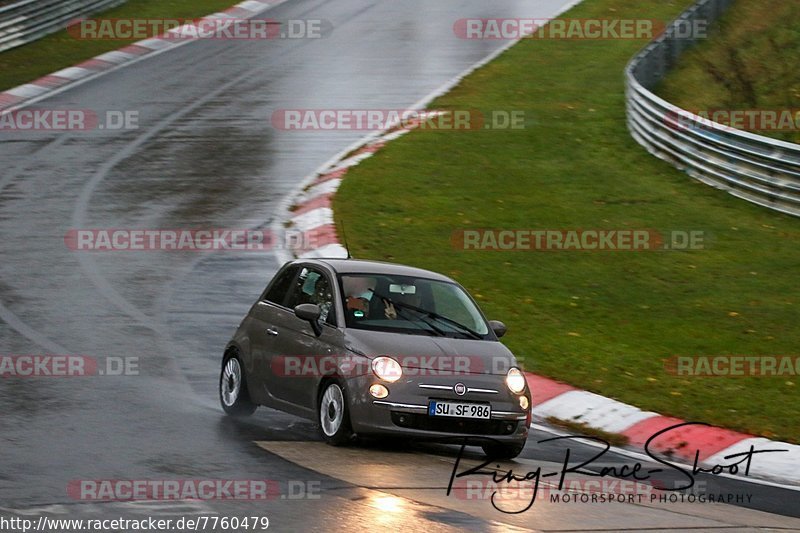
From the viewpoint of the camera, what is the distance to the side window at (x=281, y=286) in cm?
1241

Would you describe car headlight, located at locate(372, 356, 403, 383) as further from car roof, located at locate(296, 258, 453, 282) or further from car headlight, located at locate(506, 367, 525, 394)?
car roof, located at locate(296, 258, 453, 282)

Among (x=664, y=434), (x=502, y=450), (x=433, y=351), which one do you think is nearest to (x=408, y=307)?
(x=433, y=351)

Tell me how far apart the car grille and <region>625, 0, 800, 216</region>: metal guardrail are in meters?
11.6

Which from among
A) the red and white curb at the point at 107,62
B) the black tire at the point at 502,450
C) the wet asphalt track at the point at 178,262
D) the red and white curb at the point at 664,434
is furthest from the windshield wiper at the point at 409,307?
the red and white curb at the point at 107,62

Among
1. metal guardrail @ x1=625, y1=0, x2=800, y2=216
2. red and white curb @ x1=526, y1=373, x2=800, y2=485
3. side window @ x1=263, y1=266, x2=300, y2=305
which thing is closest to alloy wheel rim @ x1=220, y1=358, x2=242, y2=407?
side window @ x1=263, y1=266, x2=300, y2=305

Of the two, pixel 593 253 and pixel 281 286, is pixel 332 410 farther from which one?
pixel 593 253

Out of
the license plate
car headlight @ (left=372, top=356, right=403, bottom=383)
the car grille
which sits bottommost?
the car grille

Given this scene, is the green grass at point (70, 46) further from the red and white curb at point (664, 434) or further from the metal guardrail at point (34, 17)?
the red and white curb at point (664, 434)

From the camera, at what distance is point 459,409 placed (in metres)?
10.7

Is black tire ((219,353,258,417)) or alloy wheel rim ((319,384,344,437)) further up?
alloy wheel rim ((319,384,344,437))

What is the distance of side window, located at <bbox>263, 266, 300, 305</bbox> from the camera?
12.4 meters

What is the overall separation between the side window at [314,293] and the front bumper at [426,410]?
1018 mm

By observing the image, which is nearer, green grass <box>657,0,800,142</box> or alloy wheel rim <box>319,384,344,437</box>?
alloy wheel rim <box>319,384,344,437</box>

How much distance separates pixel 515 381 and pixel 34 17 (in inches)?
1096
